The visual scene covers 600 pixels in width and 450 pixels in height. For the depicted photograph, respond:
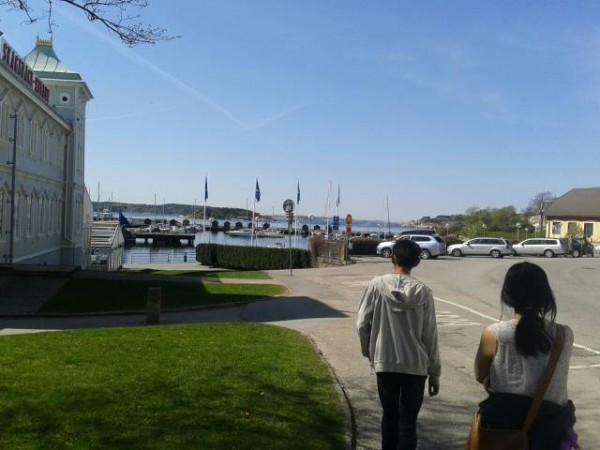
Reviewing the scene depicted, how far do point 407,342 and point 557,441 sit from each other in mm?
1277

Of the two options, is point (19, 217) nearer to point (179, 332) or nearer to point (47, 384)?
point (179, 332)

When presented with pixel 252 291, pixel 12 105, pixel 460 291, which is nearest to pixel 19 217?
pixel 12 105

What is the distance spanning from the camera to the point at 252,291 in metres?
20.5

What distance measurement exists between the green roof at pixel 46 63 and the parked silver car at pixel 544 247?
3308 cm

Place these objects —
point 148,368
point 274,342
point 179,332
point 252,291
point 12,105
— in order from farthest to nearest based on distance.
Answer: point 12,105
point 252,291
point 179,332
point 274,342
point 148,368

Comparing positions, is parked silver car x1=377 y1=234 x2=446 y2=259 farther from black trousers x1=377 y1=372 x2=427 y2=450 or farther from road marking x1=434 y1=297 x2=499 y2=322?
black trousers x1=377 y1=372 x2=427 y2=450

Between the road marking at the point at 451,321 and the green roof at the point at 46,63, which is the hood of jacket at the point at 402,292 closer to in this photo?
the road marking at the point at 451,321

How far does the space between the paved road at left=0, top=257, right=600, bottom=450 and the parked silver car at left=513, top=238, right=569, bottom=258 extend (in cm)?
1786

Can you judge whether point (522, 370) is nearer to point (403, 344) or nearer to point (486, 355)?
point (486, 355)

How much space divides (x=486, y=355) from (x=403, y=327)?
3.28 ft

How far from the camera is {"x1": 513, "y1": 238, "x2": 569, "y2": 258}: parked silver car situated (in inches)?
1851

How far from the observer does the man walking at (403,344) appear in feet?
14.1

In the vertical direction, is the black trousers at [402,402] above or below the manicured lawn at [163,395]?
above

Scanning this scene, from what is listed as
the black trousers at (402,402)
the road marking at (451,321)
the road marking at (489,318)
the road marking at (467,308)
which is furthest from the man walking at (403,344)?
the road marking at (467,308)
